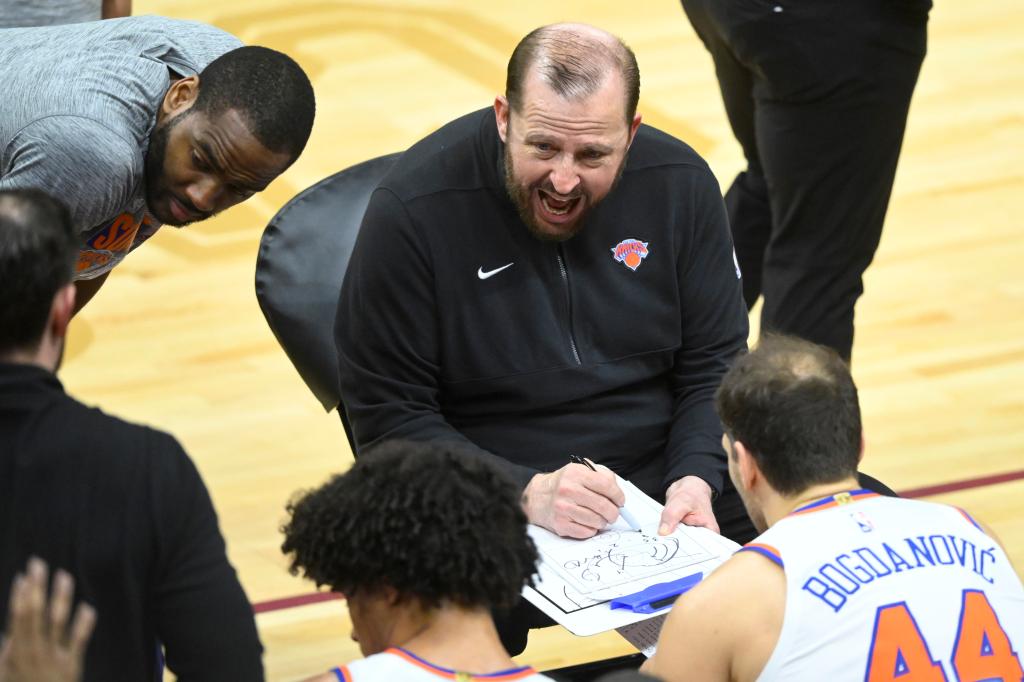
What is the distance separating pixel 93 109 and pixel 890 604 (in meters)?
1.72

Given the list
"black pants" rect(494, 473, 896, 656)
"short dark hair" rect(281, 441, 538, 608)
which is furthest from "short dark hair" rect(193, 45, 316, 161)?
"short dark hair" rect(281, 441, 538, 608)

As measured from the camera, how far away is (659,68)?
724 cm

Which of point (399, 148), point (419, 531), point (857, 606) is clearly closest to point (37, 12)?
point (419, 531)

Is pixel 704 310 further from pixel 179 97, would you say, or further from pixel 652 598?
pixel 179 97

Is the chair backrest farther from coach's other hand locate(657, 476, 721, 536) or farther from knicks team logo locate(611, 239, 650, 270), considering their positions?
coach's other hand locate(657, 476, 721, 536)

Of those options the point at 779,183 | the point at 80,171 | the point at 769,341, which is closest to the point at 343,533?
the point at 769,341

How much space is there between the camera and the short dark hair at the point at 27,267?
6.55ft

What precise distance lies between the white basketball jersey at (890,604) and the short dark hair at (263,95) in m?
1.36

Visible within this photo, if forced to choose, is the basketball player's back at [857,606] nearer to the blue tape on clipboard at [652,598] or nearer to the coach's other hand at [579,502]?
the blue tape on clipboard at [652,598]

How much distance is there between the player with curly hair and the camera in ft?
6.77

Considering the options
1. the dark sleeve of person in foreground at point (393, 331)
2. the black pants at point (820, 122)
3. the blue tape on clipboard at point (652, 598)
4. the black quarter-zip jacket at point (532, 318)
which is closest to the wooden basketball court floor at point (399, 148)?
the black pants at point (820, 122)

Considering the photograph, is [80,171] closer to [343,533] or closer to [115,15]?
[343,533]

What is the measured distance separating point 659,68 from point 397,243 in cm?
430

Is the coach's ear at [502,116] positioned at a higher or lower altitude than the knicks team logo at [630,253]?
higher
